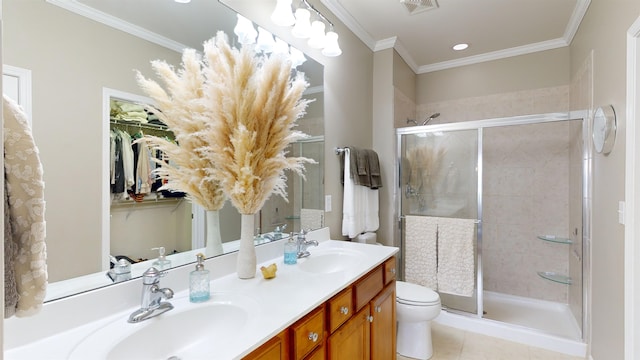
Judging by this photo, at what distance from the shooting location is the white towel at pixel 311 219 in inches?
80.4

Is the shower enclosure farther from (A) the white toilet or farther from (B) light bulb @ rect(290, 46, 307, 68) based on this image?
(B) light bulb @ rect(290, 46, 307, 68)

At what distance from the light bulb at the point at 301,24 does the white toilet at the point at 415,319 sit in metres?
Result: 1.90

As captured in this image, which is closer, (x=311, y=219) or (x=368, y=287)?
(x=368, y=287)

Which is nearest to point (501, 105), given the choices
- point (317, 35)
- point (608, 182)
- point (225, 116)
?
point (608, 182)

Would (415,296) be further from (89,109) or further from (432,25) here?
(432,25)

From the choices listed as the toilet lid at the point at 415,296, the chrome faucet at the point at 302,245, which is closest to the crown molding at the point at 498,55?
the toilet lid at the point at 415,296

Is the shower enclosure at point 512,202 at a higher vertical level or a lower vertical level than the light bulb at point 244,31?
lower

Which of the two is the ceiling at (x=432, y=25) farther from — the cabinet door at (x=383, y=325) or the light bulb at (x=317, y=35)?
the cabinet door at (x=383, y=325)

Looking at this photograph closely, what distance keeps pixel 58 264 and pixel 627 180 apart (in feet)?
7.84

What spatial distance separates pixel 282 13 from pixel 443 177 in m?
1.93

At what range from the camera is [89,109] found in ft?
3.25

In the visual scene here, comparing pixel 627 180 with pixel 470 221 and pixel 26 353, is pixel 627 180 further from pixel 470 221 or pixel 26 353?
pixel 26 353

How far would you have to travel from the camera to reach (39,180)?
479mm

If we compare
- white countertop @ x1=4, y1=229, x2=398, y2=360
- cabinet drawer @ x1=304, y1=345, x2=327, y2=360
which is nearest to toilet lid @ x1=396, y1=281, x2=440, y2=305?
white countertop @ x1=4, y1=229, x2=398, y2=360
